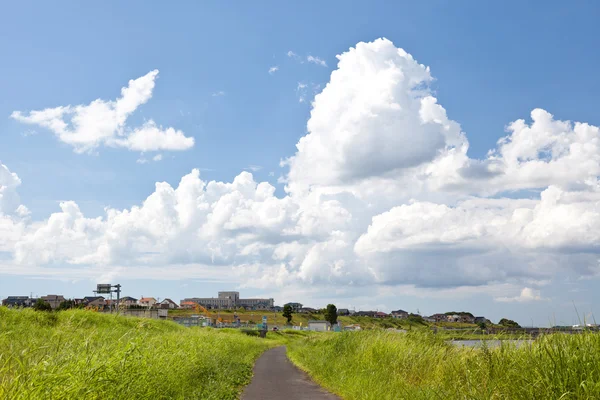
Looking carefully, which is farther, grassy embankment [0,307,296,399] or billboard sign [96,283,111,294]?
billboard sign [96,283,111,294]

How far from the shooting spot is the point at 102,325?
36188 millimetres

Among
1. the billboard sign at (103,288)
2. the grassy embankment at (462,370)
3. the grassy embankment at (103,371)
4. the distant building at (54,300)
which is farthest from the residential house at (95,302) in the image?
the grassy embankment at (462,370)

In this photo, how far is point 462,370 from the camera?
45.1 feet

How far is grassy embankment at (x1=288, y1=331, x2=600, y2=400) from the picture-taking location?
897cm

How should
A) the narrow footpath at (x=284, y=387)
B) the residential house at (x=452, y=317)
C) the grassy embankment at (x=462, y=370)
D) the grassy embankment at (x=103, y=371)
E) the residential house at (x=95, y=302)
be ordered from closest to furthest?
the grassy embankment at (x=103, y=371)
the grassy embankment at (x=462, y=370)
the narrow footpath at (x=284, y=387)
the residential house at (x=95, y=302)
the residential house at (x=452, y=317)

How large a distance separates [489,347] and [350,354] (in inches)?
413

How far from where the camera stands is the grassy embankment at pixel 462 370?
353 inches

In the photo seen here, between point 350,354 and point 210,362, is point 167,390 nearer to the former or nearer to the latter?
point 210,362

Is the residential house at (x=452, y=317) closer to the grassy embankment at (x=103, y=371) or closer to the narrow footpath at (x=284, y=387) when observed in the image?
the narrow footpath at (x=284, y=387)

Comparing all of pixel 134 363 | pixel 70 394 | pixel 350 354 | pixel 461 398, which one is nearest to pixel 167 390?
pixel 134 363

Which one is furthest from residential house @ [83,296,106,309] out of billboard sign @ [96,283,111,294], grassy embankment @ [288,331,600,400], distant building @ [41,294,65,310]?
grassy embankment @ [288,331,600,400]

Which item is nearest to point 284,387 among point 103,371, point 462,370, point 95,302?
point 462,370

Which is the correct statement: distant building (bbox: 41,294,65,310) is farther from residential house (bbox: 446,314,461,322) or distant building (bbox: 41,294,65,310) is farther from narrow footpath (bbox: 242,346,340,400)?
narrow footpath (bbox: 242,346,340,400)

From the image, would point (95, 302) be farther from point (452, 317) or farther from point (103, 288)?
point (452, 317)
